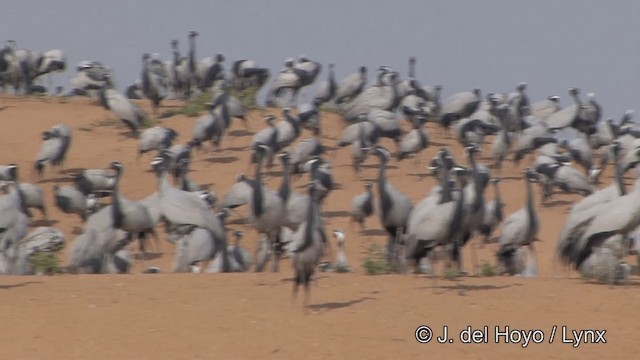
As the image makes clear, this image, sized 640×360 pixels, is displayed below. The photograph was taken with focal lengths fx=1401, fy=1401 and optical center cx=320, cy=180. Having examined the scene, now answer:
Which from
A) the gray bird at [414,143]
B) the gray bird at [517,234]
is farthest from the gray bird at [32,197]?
the gray bird at [517,234]

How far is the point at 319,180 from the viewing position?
2227 cm

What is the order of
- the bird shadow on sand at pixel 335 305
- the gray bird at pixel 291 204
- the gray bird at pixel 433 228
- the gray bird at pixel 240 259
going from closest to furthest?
the bird shadow on sand at pixel 335 305
the gray bird at pixel 433 228
the gray bird at pixel 291 204
the gray bird at pixel 240 259

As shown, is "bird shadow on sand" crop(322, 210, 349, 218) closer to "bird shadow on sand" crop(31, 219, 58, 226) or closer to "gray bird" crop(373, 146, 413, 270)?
"bird shadow on sand" crop(31, 219, 58, 226)

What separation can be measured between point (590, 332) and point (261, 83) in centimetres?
2265

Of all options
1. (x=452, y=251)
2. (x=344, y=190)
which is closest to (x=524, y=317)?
(x=452, y=251)

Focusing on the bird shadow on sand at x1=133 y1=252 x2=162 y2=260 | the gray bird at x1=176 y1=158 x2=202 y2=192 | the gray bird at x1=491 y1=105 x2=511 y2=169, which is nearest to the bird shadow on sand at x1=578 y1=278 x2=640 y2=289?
the bird shadow on sand at x1=133 y1=252 x2=162 y2=260

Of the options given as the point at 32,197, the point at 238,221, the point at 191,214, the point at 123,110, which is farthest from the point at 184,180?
the point at 123,110

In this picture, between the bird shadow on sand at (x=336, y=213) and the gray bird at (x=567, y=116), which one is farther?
the gray bird at (x=567, y=116)

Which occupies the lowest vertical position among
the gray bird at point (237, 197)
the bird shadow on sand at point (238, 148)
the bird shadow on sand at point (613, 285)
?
the bird shadow on sand at point (238, 148)

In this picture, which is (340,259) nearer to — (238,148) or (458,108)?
(238,148)

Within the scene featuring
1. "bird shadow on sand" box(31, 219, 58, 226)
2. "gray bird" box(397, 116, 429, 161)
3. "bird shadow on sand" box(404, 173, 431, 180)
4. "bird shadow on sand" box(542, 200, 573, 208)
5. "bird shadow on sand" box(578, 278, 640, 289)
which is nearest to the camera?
"bird shadow on sand" box(578, 278, 640, 289)

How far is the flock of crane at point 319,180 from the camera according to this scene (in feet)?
49.0

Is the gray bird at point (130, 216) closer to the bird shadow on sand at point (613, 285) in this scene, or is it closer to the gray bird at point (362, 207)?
the gray bird at point (362, 207)

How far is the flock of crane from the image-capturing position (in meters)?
14.9
